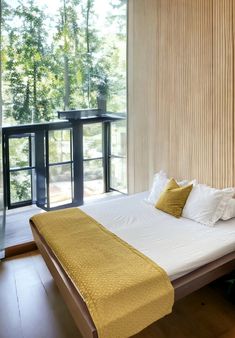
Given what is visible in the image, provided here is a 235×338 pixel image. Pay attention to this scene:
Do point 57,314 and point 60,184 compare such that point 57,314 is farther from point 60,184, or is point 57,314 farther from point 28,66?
point 28,66

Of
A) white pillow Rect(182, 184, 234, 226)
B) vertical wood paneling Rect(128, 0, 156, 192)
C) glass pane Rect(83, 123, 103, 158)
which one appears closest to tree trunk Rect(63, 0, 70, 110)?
glass pane Rect(83, 123, 103, 158)

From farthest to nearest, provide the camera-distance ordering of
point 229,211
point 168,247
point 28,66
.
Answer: point 28,66
point 229,211
point 168,247

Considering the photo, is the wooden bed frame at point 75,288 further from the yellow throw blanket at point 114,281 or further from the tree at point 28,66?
the tree at point 28,66

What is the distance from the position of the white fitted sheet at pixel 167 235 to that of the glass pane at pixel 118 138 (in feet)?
3.64

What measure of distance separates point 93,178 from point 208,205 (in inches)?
68.3

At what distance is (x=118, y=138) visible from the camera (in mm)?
4285

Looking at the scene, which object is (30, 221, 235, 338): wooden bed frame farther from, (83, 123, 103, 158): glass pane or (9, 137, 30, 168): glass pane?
(83, 123, 103, 158): glass pane

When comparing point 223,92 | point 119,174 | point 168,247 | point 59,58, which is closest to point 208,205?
point 168,247

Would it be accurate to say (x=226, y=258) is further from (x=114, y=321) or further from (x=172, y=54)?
(x=172, y=54)

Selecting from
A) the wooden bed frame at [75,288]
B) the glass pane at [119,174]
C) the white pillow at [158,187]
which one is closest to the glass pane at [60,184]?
the glass pane at [119,174]

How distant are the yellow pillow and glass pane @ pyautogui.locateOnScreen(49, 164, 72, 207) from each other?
1.27 m

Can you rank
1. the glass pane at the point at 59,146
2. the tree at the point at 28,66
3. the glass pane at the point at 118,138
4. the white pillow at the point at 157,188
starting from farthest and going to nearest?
the glass pane at the point at 118,138
the glass pane at the point at 59,146
the white pillow at the point at 157,188
the tree at the point at 28,66

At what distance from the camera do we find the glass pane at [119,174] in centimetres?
433

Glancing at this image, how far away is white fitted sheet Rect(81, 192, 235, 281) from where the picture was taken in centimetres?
225
